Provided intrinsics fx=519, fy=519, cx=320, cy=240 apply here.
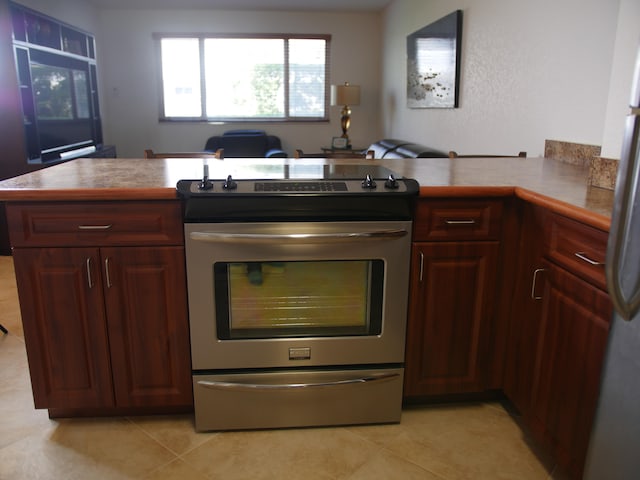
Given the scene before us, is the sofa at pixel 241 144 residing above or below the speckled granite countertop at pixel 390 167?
below

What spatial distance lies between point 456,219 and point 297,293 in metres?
0.60

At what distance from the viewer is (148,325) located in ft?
5.82

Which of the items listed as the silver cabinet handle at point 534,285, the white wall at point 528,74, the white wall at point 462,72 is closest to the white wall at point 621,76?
the white wall at point 462,72

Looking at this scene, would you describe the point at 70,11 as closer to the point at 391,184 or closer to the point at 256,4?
the point at 256,4

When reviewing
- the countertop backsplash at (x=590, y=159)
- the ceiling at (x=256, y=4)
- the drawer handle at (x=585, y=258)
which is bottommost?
the drawer handle at (x=585, y=258)

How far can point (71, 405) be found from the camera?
6.00 ft

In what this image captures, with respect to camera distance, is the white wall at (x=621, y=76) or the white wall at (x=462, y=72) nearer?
the white wall at (x=621, y=76)

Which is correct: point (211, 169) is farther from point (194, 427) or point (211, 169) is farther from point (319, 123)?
point (319, 123)

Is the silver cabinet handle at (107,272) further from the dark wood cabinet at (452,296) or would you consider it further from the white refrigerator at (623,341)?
the white refrigerator at (623,341)

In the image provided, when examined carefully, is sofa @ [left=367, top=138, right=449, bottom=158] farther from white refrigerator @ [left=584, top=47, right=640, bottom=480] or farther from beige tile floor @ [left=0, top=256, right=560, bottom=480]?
white refrigerator @ [left=584, top=47, right=640, bottom=480]

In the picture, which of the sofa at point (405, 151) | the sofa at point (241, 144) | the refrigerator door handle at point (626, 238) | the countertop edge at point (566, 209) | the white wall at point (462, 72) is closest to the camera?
the refrigerator door handle at point (626, 238)

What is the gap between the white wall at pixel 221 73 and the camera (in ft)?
21.4

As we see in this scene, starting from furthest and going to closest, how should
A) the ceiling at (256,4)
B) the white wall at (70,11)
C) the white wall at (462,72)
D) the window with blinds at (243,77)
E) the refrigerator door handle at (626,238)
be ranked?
the window with blinds at (243,77), the ceiling at (256,4), the white wall at (70,11), the white wall at (462,72), the refrigerator door handle at (626,238)

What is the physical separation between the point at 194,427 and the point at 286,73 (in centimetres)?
565
